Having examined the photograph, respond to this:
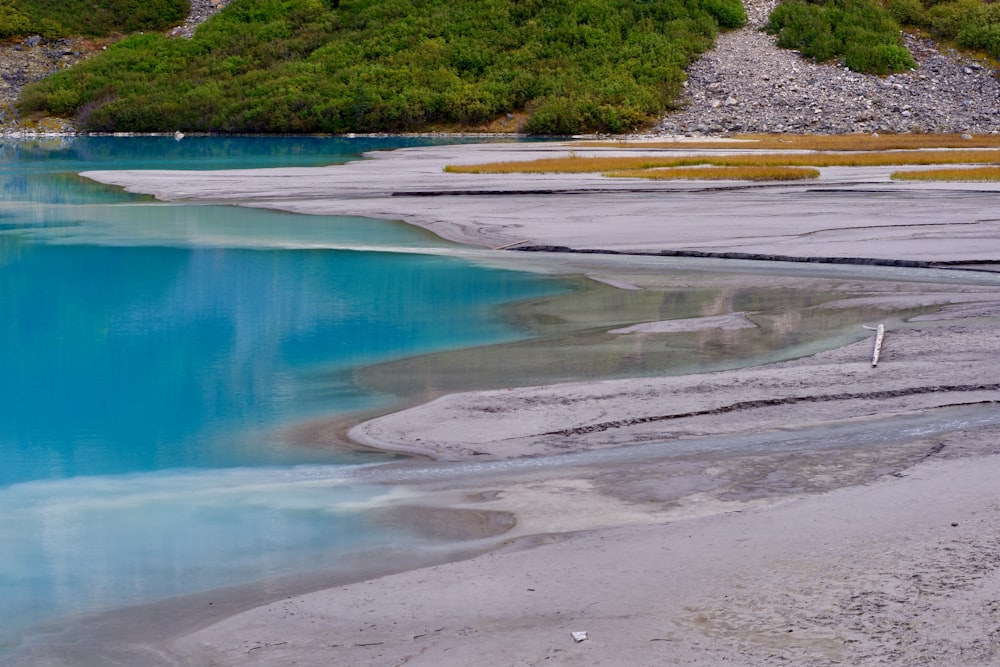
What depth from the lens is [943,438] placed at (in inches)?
370

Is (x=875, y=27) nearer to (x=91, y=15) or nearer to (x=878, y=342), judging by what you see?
(x=91, y=15)

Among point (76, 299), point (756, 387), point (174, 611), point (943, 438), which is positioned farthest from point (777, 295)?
point (174, 611)

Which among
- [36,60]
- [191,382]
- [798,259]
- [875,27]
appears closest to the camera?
[191,382]

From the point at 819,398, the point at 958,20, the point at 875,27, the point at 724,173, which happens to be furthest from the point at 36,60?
the point at 819,398

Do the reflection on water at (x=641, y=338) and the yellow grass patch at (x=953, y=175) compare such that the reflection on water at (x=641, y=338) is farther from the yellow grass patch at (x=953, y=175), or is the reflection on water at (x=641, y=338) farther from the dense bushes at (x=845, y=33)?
the dense bushes at (x=845, y=33)

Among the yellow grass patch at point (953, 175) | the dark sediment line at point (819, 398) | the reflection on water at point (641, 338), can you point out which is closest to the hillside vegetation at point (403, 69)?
the yellow grass patch at point (953, 175)

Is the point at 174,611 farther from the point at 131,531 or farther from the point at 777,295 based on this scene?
the point at 777,295

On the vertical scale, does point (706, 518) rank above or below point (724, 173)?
below

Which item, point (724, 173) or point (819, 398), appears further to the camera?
point (724, 173)

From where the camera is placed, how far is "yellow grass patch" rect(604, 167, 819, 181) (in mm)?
31984

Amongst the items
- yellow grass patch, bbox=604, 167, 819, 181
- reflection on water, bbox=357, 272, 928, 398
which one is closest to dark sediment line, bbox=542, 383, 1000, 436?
reflection on water, bbox=357, 272, 928, 398

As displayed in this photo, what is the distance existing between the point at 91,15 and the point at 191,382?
112559 millimetres

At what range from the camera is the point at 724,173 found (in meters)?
33.7

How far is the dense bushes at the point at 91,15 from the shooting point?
4333 inches
